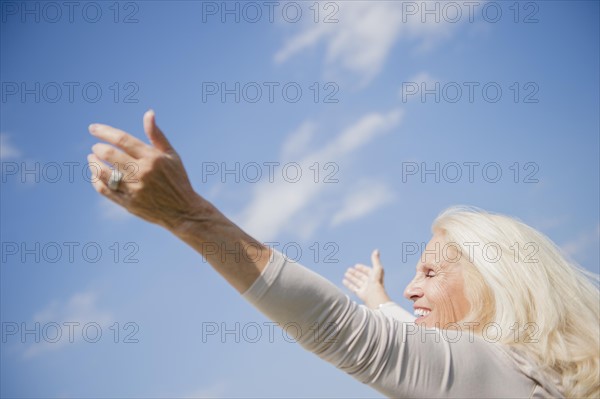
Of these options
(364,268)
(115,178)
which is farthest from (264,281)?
(364,268)

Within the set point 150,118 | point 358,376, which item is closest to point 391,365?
point 358,376

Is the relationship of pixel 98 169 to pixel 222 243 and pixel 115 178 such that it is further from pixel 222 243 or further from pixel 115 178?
pixel 222 243

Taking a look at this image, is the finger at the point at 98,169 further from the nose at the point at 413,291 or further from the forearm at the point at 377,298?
the forearm at the point at 377,298

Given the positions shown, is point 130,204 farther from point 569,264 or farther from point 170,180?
point 569,264

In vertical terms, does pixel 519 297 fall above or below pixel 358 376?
above

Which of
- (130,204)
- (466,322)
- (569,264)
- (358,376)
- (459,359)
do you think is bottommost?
(358,376)

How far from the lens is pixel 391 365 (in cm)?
209

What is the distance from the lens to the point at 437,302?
10.6 ft

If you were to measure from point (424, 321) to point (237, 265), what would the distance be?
1750mm

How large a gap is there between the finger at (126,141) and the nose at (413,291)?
209cm

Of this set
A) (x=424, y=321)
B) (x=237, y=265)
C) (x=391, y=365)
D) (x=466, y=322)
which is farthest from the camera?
(x=424, y=321)

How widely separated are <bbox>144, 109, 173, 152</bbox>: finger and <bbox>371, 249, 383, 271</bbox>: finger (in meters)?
2.93

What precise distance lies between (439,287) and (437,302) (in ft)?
0.27

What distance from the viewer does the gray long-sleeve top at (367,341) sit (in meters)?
1.99
